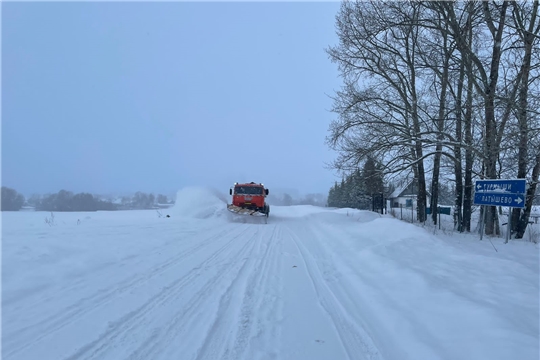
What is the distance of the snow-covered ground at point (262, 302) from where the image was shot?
13.0 ft

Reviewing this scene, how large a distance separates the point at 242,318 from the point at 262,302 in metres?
0.77

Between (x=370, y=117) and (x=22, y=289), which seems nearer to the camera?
(x=22, y=289)

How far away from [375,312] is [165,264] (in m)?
5.06

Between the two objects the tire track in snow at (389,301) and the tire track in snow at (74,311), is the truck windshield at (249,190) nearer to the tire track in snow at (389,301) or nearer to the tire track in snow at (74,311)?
the tire track in snow at (389,301)

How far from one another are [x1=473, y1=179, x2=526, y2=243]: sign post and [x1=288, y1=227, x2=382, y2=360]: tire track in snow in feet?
20.9

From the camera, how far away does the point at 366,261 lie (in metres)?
8.80

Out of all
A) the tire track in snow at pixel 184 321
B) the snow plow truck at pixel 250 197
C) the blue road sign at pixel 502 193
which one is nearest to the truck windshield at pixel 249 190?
the snow plow truck at pixel 250 197

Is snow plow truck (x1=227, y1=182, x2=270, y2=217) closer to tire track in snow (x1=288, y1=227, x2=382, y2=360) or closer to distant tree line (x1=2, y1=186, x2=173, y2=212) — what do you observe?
distant tree line (x1=2, y1=186, x2=173, y2=212)

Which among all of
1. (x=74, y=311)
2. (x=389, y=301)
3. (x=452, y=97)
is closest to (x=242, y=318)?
(x=74, y=311)

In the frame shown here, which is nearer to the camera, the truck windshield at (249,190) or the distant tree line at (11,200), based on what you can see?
the distant tree line at (11,200)

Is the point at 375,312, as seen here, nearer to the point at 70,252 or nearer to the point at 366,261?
the point at 366,261

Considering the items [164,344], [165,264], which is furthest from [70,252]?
[164,344]

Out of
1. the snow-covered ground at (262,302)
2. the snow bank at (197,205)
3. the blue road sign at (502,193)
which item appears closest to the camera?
the snow-covered ground at (262,302)

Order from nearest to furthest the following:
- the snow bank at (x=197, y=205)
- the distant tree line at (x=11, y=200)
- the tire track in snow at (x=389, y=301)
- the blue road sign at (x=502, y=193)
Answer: the tire track in snow at (x=389, y=301) → the blue road sign at (x=502, y=193) → the distant tree line at (x=11, y=200) → the snow bank at (x=197, y=205)
